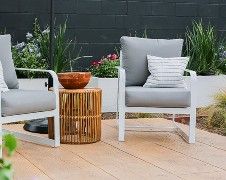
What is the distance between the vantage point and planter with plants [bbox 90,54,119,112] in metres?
5.96

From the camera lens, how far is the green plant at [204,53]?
648 cm

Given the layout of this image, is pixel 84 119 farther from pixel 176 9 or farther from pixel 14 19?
pixel 176 9

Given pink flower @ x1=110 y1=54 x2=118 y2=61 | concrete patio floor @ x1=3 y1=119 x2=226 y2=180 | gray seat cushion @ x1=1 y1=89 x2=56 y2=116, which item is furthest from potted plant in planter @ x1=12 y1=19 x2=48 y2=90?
gray seat cushion @ x1=1 y1=89 x2=56 y2=116

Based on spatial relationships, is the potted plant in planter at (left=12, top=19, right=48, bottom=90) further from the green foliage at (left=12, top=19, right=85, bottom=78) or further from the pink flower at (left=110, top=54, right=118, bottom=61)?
Answer: the pink flower at (left=110, top=54, right=118, bottom=61)

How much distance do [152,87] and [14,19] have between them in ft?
8.59

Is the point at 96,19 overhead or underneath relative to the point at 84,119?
overhead

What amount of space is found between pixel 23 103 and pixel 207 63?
3719 millimetres

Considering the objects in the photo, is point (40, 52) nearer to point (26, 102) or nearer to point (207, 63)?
point (207, 63)

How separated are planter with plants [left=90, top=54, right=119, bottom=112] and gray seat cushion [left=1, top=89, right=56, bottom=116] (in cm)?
230

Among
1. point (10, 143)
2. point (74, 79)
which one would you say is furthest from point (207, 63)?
point (10, 143)

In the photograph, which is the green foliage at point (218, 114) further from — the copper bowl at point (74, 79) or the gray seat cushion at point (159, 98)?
the copper bowl at point (74, 79)

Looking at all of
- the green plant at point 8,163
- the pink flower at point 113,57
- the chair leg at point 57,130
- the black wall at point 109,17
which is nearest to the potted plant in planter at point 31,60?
the black wall at point 109,17

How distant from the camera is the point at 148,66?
4473mm

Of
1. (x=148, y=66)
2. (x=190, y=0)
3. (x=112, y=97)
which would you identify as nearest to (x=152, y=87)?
(x=148, y=66)
